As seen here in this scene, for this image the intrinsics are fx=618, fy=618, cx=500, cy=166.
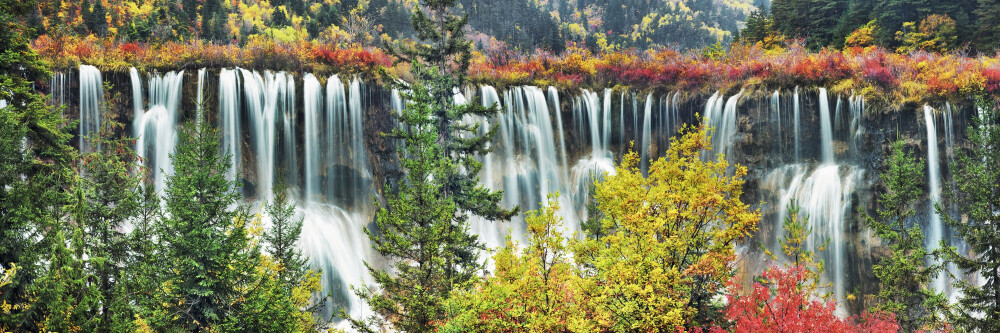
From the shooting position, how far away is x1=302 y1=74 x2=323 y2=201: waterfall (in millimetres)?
30438

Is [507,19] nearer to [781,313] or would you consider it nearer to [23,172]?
[781,313]

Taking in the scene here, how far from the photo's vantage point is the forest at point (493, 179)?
38.7ft

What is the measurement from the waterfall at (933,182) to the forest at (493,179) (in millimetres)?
80

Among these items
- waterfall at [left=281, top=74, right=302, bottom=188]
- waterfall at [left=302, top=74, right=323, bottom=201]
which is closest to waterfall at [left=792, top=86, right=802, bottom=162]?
waterfall at [left=302, top=74, right=323, bottom=201]

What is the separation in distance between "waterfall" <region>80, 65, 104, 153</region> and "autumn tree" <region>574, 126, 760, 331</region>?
2473 centimetres

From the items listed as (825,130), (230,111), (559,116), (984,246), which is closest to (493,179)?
(559,116)

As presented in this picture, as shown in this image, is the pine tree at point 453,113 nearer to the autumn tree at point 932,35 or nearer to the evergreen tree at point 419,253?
the evergreen tree at point 419,253

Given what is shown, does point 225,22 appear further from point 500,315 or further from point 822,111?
point 500,315

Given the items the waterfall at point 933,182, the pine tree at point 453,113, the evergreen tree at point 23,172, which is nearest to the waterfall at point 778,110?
the waterfall at point 933,182

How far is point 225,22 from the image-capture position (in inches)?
2403

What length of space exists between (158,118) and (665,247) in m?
25.2

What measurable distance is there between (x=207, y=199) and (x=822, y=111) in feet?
99.6

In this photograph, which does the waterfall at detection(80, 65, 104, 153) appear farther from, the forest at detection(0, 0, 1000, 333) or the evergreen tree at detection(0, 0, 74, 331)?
the evergreen tree at detection(0, 0, 74, 331)

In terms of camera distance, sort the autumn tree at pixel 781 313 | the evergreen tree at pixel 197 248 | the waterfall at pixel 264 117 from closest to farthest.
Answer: the evergreen tree at pixel 197 248 < the autumn tree at pixel 781 313 < the waterfall at pixel 264 117
